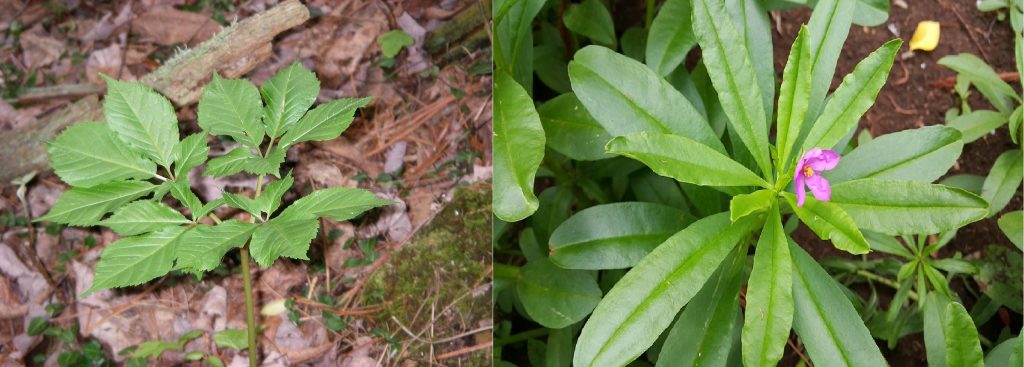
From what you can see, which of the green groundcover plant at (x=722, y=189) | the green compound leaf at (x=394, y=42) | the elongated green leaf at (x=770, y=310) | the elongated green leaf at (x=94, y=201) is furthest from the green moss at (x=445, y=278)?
the elongated green leaf at (x=770, y=310)

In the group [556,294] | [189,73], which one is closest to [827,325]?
[556,294]

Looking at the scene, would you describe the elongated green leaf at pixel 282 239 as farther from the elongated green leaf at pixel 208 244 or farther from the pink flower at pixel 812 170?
the pink flower at pixel 812 170

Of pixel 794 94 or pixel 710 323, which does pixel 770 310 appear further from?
pixel 794 94

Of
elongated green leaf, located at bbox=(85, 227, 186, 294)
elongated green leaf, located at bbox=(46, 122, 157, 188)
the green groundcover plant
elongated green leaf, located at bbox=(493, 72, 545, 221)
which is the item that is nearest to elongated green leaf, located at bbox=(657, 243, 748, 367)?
the green groundcover plant

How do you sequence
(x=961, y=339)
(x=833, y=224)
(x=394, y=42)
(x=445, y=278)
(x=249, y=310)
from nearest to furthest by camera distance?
(x=833, y=224) < (x=961, y=339) < (x=249, y=310) < (x=445, y=278) < (x=394, y=42)

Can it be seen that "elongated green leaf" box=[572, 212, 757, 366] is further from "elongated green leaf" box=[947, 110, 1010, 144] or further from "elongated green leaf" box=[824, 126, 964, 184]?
"elongated green leaf" box=[947, 110, 1010, 144]

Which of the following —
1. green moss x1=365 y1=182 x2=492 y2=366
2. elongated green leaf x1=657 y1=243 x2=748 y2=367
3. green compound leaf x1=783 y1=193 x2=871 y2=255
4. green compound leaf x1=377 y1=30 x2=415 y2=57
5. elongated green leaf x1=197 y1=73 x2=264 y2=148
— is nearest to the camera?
green compound leaf x1=783 y1=193 x2=871 y2=255

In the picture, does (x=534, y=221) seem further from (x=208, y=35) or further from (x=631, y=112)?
(x=208, y=35)
